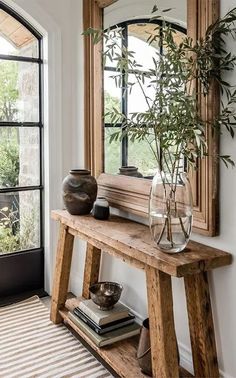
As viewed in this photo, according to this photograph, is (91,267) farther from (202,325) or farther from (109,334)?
(202,325)

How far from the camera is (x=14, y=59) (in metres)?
2.76

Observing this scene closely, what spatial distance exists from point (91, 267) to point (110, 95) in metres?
1.13

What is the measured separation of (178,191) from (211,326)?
24.7 inches

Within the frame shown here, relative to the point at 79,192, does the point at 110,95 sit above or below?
above

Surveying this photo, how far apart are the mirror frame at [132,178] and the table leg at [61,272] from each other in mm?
384

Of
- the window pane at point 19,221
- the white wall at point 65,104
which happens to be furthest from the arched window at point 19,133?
the white wall at point 65,104

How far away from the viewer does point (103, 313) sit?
2164mm

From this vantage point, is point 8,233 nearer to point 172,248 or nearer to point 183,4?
point 172,248

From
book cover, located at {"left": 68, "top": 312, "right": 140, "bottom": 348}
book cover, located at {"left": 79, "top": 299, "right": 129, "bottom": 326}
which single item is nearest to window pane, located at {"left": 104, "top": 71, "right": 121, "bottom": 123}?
book cover, located at {"left": 79, "top": 299, "right": 129, "bottom": 326}

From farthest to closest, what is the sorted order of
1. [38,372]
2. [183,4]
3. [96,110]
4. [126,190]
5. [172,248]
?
[96,110], [126,190], [38,372], [183,4], [172,248]

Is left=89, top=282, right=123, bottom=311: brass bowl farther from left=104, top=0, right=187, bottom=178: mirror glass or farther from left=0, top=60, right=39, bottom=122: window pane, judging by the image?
left=0, top=60, right=39, bottom=122: window pane

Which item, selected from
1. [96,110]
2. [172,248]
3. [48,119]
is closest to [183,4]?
[96,110]

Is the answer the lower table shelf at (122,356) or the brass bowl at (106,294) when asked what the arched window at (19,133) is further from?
the lower table shelf at (122,356)

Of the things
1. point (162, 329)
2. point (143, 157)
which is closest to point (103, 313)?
point (162, 329)
